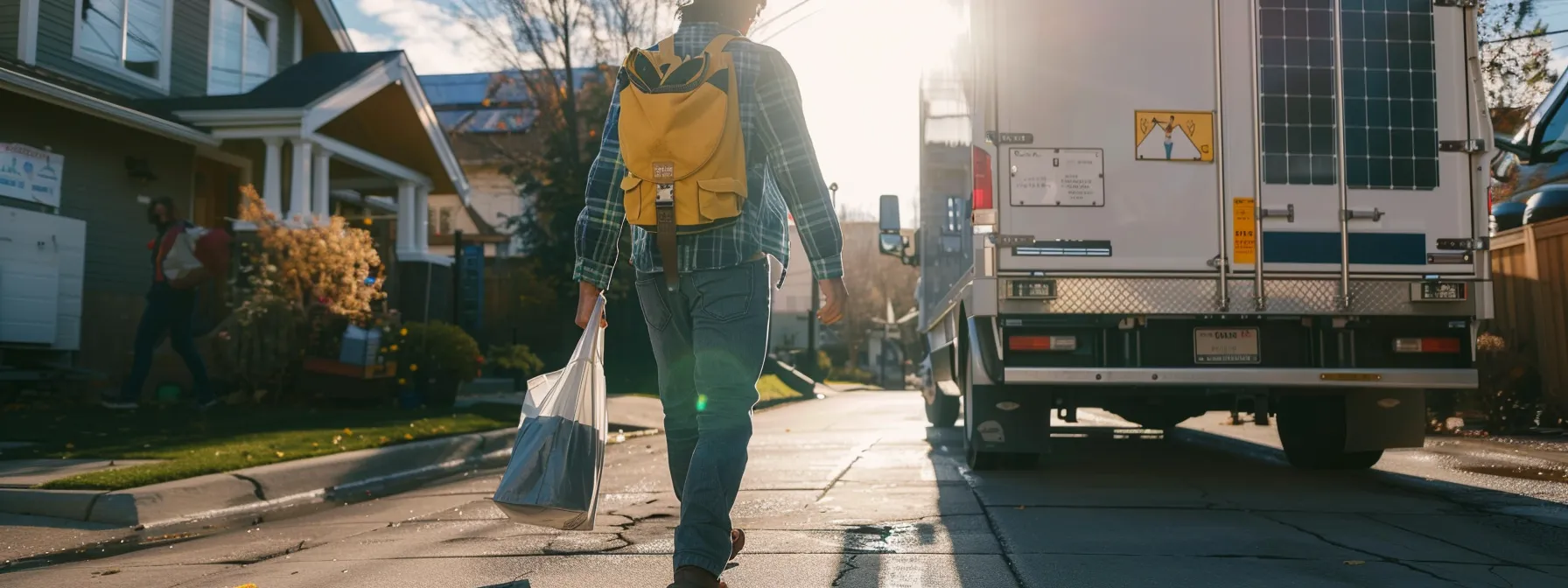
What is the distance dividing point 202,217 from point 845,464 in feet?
41.5

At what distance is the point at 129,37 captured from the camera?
15.6 meters

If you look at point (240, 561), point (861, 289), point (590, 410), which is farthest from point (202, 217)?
point (861, 289)

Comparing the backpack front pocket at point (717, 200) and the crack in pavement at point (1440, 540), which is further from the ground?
the backpack front pocket at point (717, 200)

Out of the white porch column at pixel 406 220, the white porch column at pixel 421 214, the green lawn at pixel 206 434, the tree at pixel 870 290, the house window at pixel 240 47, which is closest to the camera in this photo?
the green lawn at pixel 206 434

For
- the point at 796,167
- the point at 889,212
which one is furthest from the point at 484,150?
the point at 796,167

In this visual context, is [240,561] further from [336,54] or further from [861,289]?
[861,289]

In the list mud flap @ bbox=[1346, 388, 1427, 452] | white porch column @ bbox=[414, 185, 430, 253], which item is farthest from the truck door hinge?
white porch column @ bbox=[414, 185, 430, 253]

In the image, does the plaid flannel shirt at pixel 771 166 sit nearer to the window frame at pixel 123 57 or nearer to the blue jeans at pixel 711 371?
the blue jeans at pixel 711 371

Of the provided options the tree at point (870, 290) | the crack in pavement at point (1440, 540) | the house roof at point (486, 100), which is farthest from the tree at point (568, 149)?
the tree at point (870, 290)

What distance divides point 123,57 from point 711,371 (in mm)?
14830

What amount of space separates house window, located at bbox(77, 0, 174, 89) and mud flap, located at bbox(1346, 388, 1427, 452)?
46.4 ft

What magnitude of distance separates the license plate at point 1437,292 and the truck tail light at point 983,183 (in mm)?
2215

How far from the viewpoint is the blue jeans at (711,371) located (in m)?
3.21

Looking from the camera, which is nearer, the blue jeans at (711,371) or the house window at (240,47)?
the blue jeans at (711,371)
